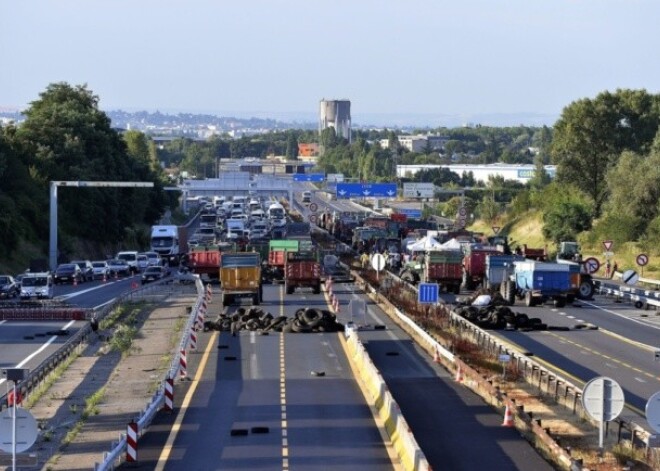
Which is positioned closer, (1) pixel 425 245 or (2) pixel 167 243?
(1) pixel 425 245

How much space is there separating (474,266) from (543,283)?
10.3m

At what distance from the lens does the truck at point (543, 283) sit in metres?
61.2

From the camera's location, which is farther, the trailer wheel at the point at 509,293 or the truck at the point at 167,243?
the truck at the point at 167,243

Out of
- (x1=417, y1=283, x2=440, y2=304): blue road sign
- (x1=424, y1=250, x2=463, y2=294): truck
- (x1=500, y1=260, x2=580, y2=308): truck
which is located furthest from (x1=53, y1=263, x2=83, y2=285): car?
(x1=417, y1=283, x2=440, y2=304): blue road sign

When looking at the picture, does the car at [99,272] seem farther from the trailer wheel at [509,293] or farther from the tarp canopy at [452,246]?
the trailer wheel at [509,293]

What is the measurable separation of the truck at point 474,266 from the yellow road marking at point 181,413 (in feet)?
89.0

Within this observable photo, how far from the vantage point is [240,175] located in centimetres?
19412

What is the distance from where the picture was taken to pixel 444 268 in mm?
69875

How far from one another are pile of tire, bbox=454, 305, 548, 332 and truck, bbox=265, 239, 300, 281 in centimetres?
1833

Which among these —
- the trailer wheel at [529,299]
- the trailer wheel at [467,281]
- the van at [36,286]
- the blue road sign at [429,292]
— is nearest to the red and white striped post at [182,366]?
the blue road sign at [429,292]

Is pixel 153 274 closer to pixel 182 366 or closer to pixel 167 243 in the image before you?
pixel 167 243

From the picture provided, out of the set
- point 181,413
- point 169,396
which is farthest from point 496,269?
point 181,413

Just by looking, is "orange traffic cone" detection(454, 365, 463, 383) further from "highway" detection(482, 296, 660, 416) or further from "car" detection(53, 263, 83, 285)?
"car" detection(53, 263, 83, 285)

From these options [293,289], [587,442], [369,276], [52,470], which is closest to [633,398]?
[587,442]
